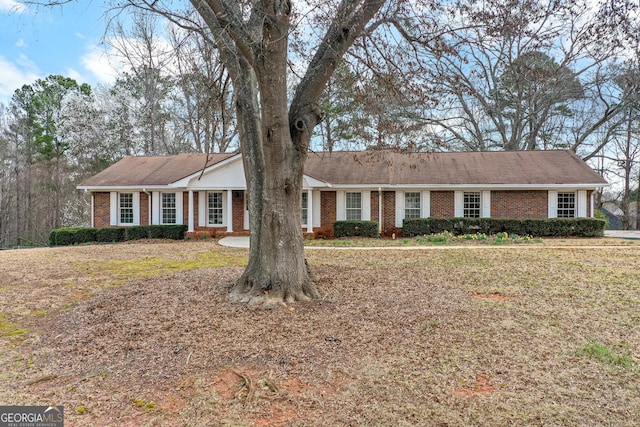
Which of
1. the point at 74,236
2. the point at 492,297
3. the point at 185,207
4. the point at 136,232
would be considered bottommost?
the point at 492,297

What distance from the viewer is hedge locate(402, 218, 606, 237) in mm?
15305

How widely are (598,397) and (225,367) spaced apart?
3.02 meters

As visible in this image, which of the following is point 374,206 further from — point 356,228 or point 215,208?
point 215,208

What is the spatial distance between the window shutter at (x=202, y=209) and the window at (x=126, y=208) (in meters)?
3.77

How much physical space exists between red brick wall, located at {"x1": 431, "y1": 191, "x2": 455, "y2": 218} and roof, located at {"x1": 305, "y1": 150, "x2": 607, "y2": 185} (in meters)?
0.61

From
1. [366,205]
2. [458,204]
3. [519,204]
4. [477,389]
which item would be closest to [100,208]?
[366,205]

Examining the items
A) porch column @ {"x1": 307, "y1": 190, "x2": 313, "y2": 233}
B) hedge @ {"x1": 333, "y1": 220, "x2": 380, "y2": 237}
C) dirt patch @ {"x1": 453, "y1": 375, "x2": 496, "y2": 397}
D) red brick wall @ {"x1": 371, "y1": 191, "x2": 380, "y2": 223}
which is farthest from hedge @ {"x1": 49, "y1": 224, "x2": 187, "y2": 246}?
dirt patch @ {"x1": 453, "y1": 375, "x2": 496, "y2": 397}

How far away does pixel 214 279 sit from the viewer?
6.76 m

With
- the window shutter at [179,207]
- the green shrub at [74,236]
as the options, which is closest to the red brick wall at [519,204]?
the window shutter at [179,207]

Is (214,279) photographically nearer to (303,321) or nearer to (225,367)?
(303,321)

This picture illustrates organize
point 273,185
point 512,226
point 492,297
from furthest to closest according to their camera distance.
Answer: point 512,226, point 492,297, point 273,185

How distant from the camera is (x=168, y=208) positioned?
1833 cm

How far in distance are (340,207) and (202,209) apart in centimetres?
667

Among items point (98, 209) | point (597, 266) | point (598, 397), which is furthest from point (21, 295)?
point (98, 209)
